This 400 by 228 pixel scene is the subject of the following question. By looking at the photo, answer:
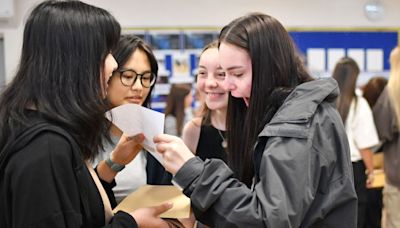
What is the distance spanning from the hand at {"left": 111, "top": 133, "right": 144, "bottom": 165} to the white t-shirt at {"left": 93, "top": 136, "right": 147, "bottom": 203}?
0.17 meters

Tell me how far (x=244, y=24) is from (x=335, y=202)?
0.54 m

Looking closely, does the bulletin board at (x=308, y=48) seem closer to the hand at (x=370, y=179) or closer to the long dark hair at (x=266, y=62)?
the hand at (x=370, y=179)

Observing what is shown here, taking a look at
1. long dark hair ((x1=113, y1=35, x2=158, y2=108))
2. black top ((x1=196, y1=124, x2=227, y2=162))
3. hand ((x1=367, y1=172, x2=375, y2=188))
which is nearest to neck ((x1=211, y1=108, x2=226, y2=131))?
black top ((x1=196, y1=124, x2=227, y2=162))

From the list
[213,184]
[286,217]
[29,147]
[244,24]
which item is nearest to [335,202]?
[286,217]

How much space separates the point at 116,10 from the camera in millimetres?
4770

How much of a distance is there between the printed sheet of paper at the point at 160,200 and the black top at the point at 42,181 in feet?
1.14

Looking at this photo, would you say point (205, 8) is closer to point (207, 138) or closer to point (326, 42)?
point (326, 42)

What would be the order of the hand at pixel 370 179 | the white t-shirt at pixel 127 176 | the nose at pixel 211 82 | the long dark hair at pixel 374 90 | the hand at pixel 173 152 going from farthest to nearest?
the long dark hair at pixel 374 90
the hand at pixel 370 179
the nose at pixel 211 82
the white t-shirt at pixel 127 176
the hand at pixel 173 152

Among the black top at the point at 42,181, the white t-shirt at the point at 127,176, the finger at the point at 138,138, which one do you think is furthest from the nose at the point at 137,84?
the black top at the point at 42,181

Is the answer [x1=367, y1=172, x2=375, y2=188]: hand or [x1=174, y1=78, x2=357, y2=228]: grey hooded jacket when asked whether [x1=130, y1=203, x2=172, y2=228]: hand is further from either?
[x1=367, y1=172, x2=375, y2=188]: hand

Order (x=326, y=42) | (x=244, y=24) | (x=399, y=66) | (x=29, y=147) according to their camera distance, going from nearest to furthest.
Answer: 1. (x=29, y=147)
2. (x=244, y=24)
3. (x=399, y=66)
4. (x=326, y=42)

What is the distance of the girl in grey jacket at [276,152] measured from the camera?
1.06 meters

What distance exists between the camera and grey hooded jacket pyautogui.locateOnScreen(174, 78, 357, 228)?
3.47 ft

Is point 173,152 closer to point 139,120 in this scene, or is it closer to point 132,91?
point 139,120
